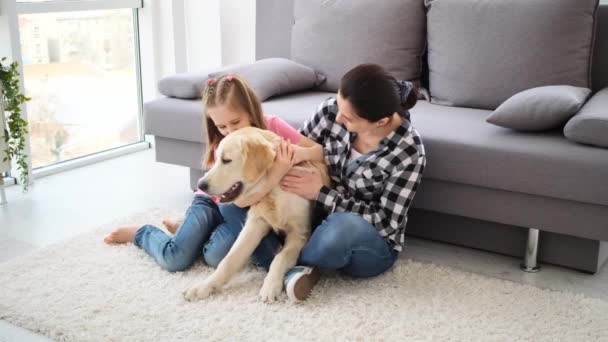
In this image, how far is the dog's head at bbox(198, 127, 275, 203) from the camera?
1.98 metres

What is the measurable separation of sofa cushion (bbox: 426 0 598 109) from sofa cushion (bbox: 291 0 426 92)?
0.10 meters

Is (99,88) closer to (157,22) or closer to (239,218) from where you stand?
(157,22)

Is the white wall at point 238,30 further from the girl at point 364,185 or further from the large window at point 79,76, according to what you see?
the girl at point 364,185

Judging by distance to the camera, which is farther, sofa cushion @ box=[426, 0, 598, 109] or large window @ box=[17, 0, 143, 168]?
large window @ box=[17, 0, 143, 168]

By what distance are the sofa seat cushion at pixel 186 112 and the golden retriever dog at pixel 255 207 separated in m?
0.63

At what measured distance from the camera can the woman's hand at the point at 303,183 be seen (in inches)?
82.5

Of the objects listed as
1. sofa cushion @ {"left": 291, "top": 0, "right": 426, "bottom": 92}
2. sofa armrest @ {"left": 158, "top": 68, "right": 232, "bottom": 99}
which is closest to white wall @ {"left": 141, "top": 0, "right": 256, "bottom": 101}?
sofa cushion @ {"left": 291, "top": 0, "right": 426, "bottom": 92}

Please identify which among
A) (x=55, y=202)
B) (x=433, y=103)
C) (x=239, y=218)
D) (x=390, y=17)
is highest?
(x=390, y=17)

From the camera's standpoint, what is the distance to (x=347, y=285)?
211 centimetres

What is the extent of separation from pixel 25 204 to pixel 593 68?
2.57 metres

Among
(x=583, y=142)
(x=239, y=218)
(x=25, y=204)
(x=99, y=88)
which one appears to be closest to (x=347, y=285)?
(x=239, y=218)

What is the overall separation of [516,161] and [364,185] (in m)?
0.53

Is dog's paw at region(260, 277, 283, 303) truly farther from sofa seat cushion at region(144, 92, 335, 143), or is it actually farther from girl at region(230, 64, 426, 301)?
sofa seat cushion at region(144, 92, 335, 143)

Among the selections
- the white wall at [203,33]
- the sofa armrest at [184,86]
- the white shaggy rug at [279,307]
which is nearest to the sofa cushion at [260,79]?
the sofa armrest at [184,86]
